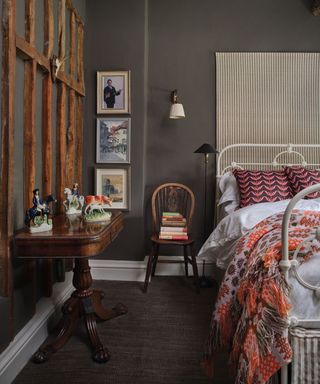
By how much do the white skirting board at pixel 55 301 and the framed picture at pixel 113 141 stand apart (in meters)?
1.03

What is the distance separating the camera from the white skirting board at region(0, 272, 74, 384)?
1608mm

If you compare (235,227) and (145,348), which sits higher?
(235,227)

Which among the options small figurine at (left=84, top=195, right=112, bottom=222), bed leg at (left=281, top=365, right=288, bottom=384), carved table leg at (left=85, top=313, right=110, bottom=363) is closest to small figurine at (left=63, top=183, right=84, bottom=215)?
small figurine at (left=84, top=195, right=112, bottom=222)

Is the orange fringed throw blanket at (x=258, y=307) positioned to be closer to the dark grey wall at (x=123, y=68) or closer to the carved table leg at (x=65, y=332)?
the carved table leg at (x=65, y=332)

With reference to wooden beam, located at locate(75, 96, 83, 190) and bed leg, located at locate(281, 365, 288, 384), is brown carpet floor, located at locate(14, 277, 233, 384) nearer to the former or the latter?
bed leg, located at locate(281, 365, 288, 384)

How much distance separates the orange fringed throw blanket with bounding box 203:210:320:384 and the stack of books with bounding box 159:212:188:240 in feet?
3.98

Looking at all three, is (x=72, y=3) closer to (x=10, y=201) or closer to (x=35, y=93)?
(x=35, y=93)

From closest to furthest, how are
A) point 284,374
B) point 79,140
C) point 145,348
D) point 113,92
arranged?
point 284,374
point 145,348
point 79,140
point 113,92

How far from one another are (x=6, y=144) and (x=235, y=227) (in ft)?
5.05

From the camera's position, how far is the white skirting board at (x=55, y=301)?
166cm

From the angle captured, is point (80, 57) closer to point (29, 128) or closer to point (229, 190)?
point (29, 128)

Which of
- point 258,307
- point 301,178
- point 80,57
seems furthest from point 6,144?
point 301,178

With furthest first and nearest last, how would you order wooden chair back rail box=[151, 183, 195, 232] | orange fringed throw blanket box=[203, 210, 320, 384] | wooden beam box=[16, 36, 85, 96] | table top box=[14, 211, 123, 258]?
wooden chair back rail box=[151, 183, 195, 232]
wooden beam box=[16, 36, 85, 96]
table top box=[14, 211, 123, 258]
orange fringed throw blanket box=[203, 210, 320, 384]

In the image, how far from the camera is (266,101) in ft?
11.0
